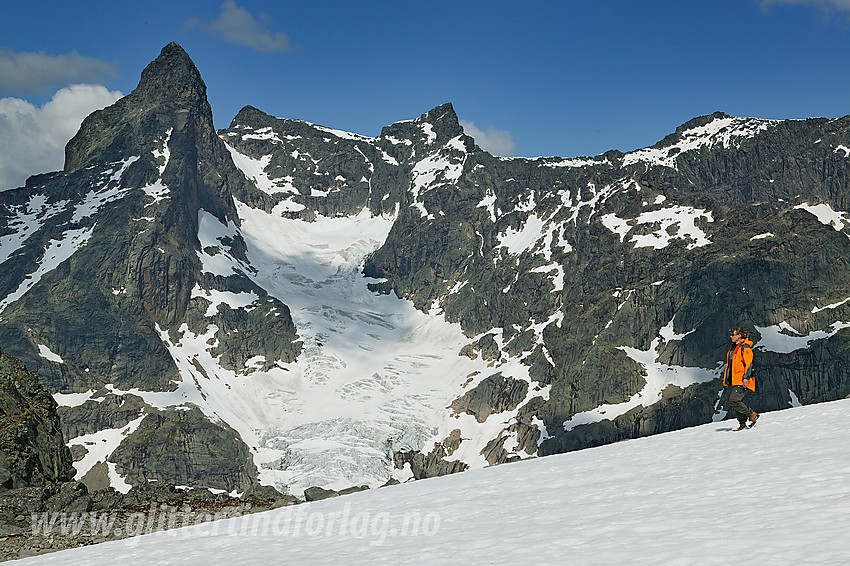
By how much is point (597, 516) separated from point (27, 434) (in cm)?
3043

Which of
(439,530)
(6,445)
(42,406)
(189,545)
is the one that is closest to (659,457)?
(439,530)

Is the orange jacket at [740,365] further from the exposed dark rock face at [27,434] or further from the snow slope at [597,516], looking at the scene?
the exposed dark rock face at [27,434]

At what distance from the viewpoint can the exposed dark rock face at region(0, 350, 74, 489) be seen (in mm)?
34344

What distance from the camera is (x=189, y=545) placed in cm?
2125

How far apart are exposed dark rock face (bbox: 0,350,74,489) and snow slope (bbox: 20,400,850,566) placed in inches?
559

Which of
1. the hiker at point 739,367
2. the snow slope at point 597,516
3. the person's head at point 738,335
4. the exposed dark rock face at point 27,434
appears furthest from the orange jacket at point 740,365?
the exposed dark rock face at point 27,434

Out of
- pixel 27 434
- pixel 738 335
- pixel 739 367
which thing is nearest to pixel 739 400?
pixel 739 367

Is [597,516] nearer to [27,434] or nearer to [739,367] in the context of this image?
[739,367]

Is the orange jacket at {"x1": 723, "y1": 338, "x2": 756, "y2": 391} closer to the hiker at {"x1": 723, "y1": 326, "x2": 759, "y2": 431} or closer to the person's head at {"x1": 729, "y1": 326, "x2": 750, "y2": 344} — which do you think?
the hiker at {"x1": 723, "y1": 326, "x2": 759, "y2": 431}

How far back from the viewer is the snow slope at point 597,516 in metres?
14.2

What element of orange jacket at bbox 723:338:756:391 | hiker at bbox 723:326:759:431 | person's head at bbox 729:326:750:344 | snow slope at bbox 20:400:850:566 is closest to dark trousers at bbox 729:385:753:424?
hiker at bbox 723:326:759:431

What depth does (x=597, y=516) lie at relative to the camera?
57.9 ft

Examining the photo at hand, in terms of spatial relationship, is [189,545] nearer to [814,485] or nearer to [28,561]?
[28,561]

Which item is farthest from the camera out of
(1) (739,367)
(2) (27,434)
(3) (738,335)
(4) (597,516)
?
(2) (27,434)
